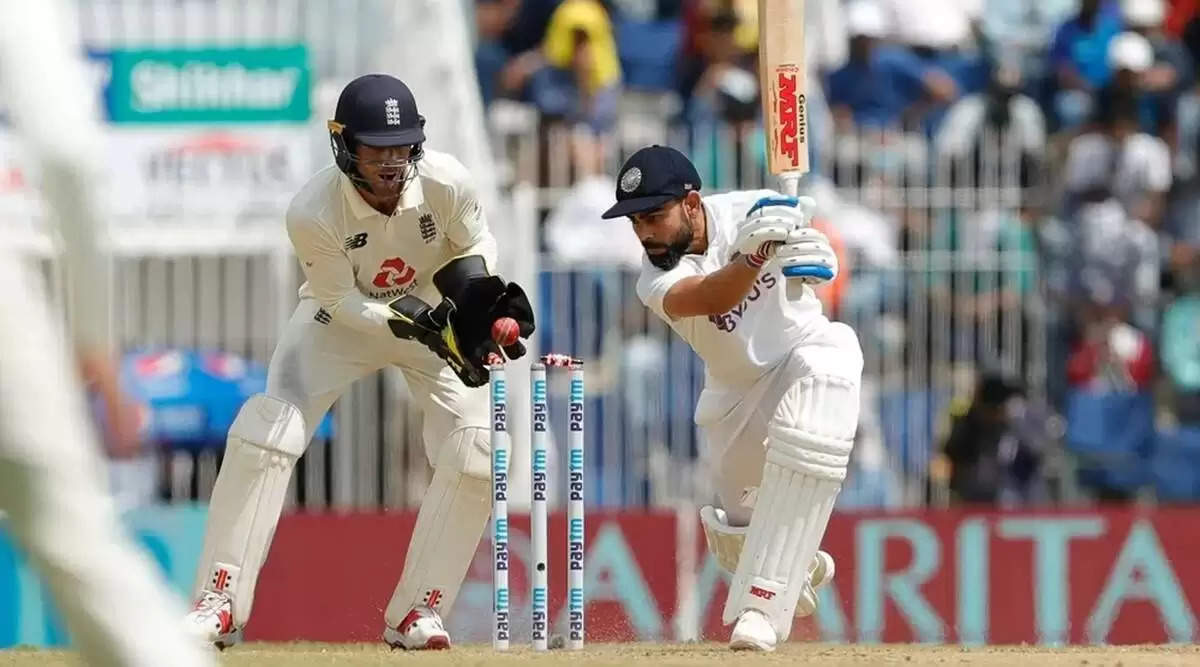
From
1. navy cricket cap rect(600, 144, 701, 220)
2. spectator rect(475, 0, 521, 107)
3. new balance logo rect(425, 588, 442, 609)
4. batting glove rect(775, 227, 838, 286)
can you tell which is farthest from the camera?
spectator rect(475, 0, 521, 107)

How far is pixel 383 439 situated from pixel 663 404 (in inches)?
48.0

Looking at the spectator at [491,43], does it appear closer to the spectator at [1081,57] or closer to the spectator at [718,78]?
the spectator at [718,78]

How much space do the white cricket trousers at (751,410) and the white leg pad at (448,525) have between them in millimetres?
674

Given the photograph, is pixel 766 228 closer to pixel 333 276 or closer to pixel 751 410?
pixel 751 410

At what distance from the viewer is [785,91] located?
6.74m

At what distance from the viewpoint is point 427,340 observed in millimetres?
6805

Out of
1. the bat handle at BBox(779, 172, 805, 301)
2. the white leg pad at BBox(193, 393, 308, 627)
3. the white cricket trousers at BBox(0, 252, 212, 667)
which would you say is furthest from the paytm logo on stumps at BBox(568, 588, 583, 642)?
the white cricket trousers at BBox(0, 252, 212, 667)

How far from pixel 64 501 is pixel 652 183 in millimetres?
3022

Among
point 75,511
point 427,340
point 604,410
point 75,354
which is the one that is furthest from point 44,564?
point 604,410

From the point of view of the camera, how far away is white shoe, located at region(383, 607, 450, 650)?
7039mm

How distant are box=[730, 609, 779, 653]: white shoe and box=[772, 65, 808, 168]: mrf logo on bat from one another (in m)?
1.27

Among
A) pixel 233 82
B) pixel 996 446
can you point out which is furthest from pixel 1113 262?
pixel 233 82

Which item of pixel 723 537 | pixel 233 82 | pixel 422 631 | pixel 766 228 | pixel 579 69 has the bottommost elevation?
pixel 422 631

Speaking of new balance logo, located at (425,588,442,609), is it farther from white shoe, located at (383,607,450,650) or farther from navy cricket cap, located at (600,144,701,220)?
navy cricket cap, located at (600,144,701,220)
